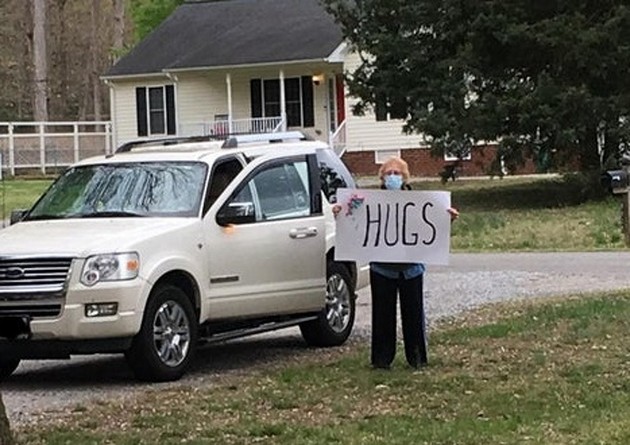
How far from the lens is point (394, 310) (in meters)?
10.6

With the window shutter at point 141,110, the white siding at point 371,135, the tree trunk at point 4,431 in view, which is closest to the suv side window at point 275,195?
the tree trunk at point 4,431

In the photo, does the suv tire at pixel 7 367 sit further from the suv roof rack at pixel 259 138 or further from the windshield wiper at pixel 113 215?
the suv roof rack at pixel 259 138

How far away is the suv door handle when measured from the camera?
11.9 meters

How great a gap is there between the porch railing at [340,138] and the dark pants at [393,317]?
106ft

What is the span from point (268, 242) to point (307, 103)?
33.7 m

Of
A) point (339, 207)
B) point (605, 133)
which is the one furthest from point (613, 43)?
point (339, 207)

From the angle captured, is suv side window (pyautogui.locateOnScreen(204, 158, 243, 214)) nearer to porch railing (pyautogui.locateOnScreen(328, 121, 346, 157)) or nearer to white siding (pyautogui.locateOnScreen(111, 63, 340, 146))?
porch railing (pyautogui.locateOnScreen(328, 121, 346, 157))

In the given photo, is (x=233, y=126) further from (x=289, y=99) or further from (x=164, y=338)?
(x=164, y=338)

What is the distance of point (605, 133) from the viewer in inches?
1185

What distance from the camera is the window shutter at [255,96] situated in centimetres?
4600

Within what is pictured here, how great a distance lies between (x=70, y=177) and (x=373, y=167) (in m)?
31.8

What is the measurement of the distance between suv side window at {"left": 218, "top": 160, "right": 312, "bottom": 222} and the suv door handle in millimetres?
138

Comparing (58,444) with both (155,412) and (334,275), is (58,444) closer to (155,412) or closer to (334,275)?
(155,412)

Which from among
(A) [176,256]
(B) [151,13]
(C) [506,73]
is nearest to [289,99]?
(B) [151,13]
